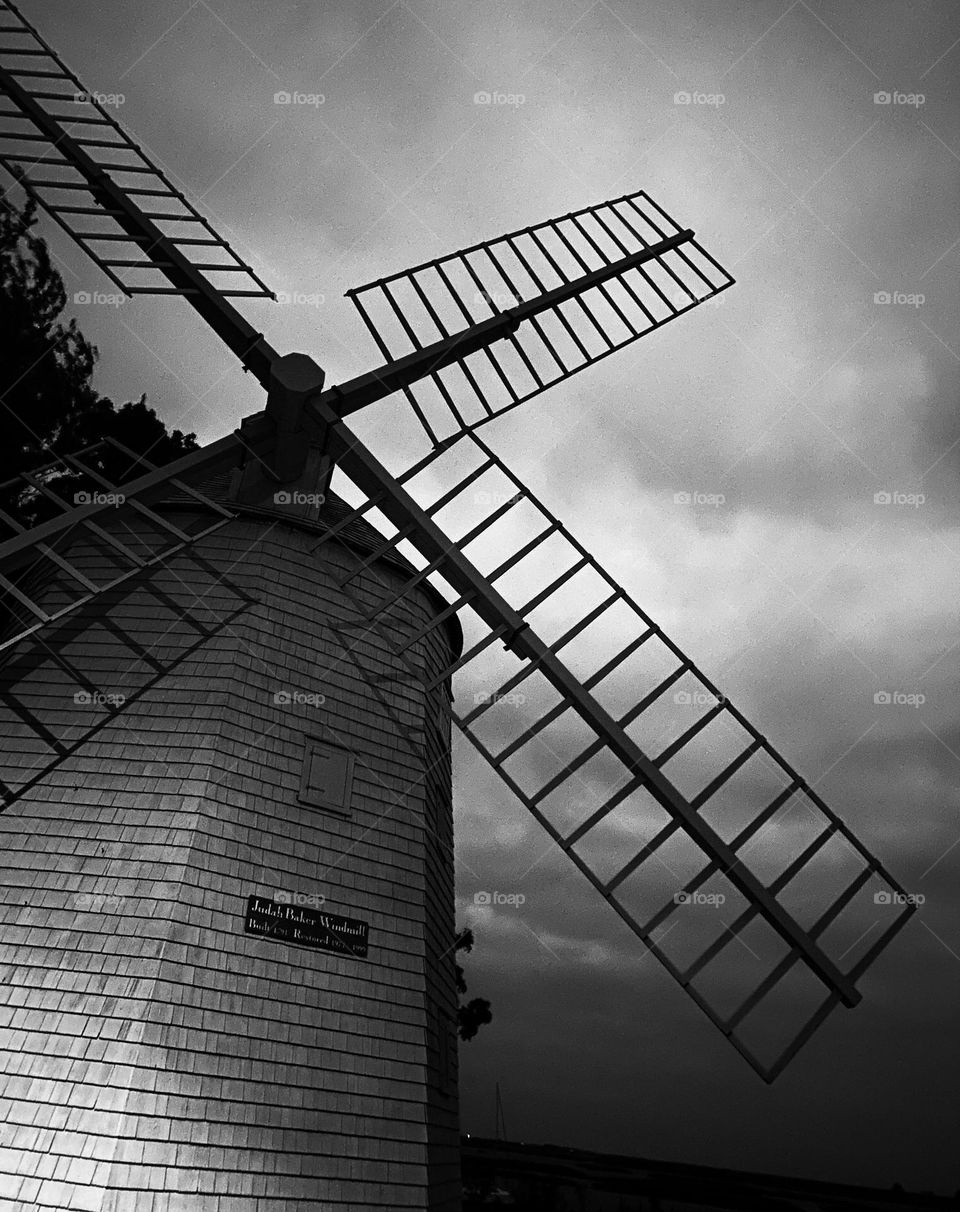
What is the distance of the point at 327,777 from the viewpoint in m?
7.03

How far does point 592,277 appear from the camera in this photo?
35.9 ft

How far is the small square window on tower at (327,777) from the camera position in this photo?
A: 689cm

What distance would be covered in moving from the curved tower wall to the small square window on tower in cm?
2

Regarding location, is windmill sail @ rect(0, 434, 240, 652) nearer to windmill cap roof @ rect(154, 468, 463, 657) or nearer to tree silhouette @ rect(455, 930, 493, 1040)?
windmill cap roof @ rect(154, 468, 463, 657)

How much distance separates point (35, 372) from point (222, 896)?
11632 millimetres

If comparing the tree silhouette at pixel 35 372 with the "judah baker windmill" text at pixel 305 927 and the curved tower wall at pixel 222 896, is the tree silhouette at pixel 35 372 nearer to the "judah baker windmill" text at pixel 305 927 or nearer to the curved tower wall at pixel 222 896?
the curved tower wall at pixel 222 896

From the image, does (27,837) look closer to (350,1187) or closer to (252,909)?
(252,909)

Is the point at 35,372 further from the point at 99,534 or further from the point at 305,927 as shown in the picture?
the point at 305,927

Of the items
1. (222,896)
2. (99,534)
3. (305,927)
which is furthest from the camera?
(99,534)

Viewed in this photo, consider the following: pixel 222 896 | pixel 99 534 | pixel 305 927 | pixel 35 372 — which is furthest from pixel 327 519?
pixel 35 372

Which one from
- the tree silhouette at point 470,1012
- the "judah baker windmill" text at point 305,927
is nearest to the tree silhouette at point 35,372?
the "judah baker windmill" text at point 305,927

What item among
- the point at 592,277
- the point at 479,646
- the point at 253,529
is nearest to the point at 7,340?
the point at 253,529

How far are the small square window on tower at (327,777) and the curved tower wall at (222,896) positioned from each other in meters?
0.02

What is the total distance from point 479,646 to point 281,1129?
3.97 metres
